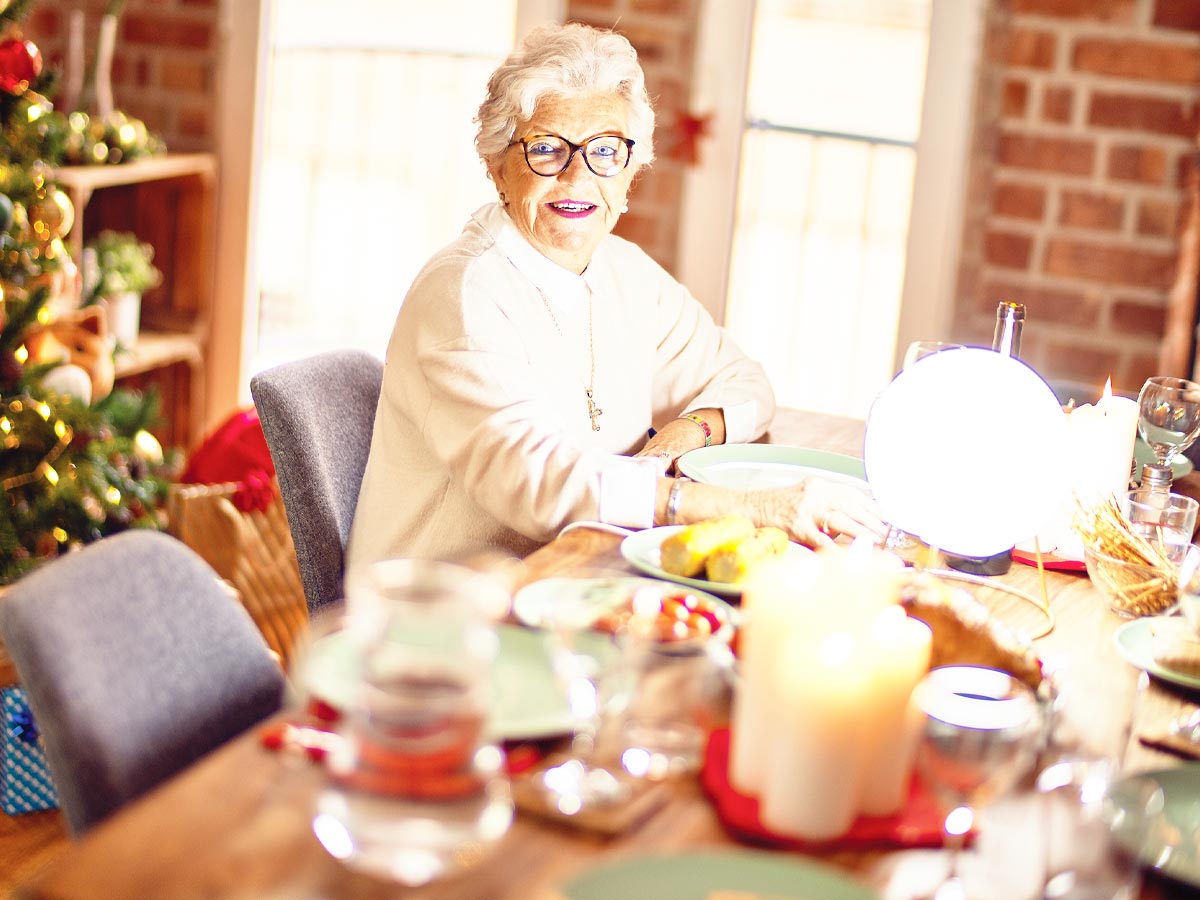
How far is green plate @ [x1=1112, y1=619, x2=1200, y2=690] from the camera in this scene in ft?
4.44

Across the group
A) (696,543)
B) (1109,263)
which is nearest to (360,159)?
(1109,263)

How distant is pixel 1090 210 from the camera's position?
295cm

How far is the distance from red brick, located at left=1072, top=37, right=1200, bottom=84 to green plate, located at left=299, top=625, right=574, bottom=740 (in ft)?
6.99

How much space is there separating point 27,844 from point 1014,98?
235 centimetres

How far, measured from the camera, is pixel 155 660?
1.24 meters

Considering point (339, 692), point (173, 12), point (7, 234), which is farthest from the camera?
point (173, 12)

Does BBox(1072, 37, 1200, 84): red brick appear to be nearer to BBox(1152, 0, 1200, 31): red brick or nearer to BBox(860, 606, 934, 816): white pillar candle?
BBox(1152, 0, 1200, 31): red brick

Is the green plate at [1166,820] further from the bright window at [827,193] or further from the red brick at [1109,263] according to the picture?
the bright window at [827,193]

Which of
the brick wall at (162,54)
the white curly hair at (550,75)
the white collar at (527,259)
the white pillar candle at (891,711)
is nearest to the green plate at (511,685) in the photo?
the white pillar candle at (891,711)

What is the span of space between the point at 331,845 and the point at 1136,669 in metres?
0.83

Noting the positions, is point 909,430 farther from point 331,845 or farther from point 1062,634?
point 331,845

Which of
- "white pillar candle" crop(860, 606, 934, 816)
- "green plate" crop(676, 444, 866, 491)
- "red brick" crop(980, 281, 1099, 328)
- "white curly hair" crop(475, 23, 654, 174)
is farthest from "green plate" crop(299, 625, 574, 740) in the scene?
"red brick" crop(980, 281, 1099, 328)

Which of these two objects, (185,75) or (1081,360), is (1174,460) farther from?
(185,75)

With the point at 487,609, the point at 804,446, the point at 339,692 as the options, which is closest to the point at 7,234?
the point at 804,446
